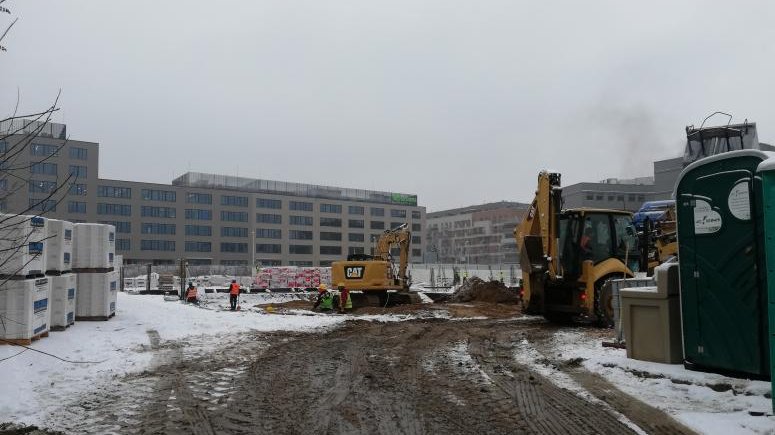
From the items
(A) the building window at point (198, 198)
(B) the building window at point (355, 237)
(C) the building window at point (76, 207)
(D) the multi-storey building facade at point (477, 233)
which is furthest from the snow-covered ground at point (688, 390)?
(D) the multi-storey building facade at point (477, 233)

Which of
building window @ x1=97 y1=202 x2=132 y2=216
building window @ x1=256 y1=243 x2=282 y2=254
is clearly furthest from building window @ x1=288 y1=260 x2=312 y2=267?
building window @ x1=97 y1=202 x2=132 y2=216

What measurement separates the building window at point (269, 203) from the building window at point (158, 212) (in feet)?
44.4

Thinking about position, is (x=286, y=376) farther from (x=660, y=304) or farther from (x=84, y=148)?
(x=84, y=148)

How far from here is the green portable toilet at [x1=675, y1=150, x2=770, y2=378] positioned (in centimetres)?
638

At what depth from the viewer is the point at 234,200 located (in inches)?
3558

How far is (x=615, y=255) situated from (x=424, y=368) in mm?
7425

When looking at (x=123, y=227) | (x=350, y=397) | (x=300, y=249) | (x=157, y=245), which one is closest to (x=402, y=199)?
(x=300, y=249)

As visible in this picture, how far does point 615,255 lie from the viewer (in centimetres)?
1415

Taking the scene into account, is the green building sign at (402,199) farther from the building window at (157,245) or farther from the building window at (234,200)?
the building window at (157,245)

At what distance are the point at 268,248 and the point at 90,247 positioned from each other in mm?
81247

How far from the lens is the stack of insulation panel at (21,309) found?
8.80 metres

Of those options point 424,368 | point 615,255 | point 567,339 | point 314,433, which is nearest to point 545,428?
point 314,433

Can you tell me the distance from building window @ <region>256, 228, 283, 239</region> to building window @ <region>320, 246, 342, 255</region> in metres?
8.15

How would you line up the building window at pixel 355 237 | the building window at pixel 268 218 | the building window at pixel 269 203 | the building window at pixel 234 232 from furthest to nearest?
the building window at pixel 355 237 → the building window at pixel 269 203 → the building window at pixel 268 218 → the building window at pixel 234 232
